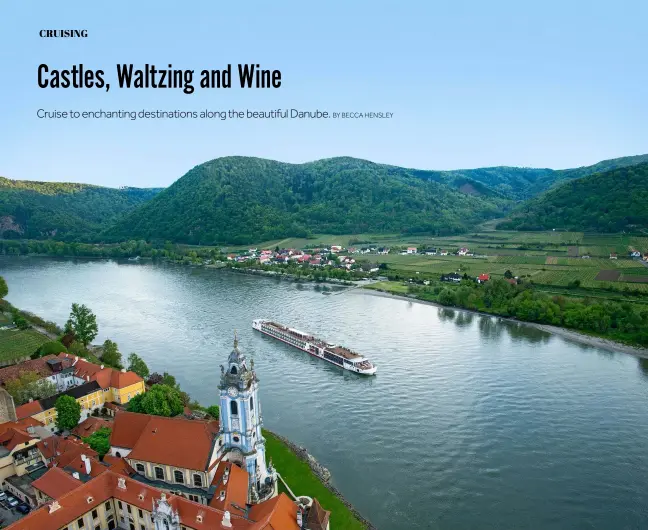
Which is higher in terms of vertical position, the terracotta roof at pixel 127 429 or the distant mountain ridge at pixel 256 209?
the distant mountain ridge at pixel 256 209

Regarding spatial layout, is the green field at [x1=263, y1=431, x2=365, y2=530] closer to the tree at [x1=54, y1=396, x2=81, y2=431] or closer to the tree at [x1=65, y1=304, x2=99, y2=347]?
the tree at [x1=54, y1=396, x2=81, y2=431]

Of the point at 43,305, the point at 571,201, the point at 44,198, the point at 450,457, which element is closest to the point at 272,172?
the point at 44,198

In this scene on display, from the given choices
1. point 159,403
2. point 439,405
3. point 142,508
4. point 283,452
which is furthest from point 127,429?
point 439,405

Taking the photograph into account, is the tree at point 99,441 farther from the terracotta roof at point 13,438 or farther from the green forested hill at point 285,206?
the green forested hill at point 285,206

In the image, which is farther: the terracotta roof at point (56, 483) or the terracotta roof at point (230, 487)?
the terracotta roof at point (56, 483)

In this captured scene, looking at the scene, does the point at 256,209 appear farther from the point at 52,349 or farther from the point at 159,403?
the point at 159,403

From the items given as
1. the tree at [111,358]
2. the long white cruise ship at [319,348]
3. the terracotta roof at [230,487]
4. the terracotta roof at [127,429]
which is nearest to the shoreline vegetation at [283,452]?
the tree at [111,358]

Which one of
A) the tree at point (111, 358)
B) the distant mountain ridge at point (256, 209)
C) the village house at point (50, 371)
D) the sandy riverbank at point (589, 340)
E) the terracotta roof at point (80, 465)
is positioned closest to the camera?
the terracotta roof at point (80, 465)
